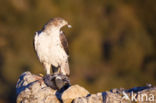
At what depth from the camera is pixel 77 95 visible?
590 cm

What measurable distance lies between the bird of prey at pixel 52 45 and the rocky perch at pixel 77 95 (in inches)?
56.2

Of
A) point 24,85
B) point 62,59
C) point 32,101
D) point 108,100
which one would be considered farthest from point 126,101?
point 62,59

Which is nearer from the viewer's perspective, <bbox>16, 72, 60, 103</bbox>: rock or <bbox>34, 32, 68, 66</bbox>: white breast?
<bbox>16, 72, 60, 103</bbox>: rock

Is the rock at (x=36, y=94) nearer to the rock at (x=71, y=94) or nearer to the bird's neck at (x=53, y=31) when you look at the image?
the rock at (x=71, y=94)

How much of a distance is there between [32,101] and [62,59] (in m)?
2.26

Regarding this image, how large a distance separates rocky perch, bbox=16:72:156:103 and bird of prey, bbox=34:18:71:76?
4.69 feet

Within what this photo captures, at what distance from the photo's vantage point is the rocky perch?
5.70m

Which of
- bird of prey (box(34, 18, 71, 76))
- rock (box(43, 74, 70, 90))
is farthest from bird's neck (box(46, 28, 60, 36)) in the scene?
rock (box(43, 74, 70, 90))

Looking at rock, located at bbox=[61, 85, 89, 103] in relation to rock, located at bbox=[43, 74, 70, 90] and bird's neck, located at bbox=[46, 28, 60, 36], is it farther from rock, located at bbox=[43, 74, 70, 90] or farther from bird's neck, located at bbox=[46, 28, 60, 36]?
bird's neck, located at bbox=[46, 28, 60, 36]

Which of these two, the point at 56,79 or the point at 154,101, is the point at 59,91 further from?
the point at 154,101

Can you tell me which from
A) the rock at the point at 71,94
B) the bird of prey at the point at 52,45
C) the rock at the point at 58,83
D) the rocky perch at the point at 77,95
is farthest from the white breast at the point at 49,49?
the rock at the point at 71,94

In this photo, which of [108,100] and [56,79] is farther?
[56,79]

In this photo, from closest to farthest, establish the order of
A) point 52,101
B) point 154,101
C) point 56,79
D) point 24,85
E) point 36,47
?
point 154,101 → point 52,101 → point 56,79 → point 24,85 → point 36,47

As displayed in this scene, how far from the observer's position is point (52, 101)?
6.02 m
